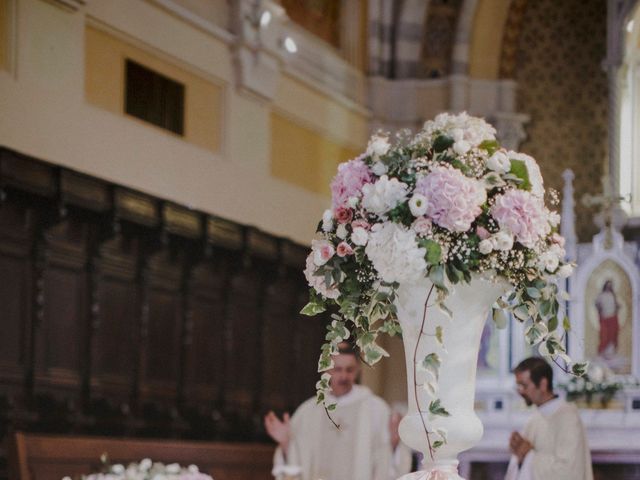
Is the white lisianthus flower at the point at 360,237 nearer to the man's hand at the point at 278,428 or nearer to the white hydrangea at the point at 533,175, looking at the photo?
the white hydrangea at the point at 533,175

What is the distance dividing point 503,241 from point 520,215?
103 millimetres

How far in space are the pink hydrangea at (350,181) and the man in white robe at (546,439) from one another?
3841mm

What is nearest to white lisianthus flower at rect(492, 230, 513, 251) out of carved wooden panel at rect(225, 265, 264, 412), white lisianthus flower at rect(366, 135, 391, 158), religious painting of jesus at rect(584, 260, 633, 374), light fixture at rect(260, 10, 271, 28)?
white lisianthus flower at rect(366, 135, 391, 158)

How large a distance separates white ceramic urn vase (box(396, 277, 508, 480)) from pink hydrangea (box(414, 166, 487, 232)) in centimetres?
19

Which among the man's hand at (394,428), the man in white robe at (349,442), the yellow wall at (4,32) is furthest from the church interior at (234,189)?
the man's hand at (394,428)

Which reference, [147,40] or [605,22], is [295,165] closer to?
[147,40]

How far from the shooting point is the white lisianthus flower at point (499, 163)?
4035 millimetres

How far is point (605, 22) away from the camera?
15.5 meters

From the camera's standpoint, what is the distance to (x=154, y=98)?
38.3 ft

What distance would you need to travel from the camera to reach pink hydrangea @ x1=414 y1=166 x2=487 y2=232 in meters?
3.88

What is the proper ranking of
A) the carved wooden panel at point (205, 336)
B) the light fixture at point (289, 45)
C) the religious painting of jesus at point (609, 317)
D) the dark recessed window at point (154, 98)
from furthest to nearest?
the light fixture at point (289, 45) < the religious painting of jesus at point (609, 317) < the carved wooden panel at point (205, 336) < the dark recessed window at point (154, 98)

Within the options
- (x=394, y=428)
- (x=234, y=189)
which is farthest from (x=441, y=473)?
(x=234, y=189)

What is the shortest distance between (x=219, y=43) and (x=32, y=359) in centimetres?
Answer: 424

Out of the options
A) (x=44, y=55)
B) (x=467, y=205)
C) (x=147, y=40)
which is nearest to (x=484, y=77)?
(x=147, y=40)
